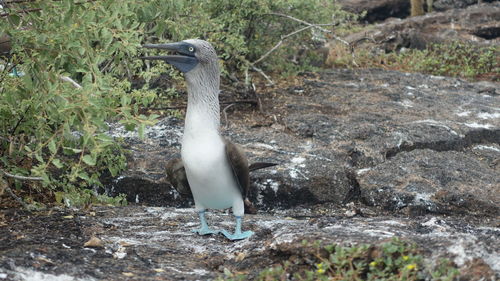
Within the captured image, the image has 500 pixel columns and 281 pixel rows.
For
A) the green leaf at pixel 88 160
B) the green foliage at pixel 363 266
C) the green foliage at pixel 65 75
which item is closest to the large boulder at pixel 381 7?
the green foliage at pixel 65 75

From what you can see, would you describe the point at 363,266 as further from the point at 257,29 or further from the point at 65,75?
the point at 257,29

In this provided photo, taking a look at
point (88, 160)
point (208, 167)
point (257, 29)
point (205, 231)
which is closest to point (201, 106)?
point (208, 167)

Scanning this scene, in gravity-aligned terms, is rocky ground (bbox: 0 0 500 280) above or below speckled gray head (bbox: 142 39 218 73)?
below

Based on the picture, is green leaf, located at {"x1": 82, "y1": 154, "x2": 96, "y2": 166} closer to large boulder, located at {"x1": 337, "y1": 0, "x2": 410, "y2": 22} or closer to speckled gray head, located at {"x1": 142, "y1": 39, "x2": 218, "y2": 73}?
speckled gray head, located at {"x1": 142, "y1": 39, "x2": 218, "y2": 73}

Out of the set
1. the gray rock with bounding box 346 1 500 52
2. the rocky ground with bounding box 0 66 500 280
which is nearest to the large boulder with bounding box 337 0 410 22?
the gray rock with bounding box 346 1 500 52

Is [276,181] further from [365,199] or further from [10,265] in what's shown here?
[10,265]

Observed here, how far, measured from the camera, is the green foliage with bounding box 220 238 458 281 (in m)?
3.16

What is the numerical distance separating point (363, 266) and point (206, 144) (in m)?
1.24

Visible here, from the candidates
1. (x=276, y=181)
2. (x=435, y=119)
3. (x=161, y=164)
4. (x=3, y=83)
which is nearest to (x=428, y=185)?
(x=276, y=181)

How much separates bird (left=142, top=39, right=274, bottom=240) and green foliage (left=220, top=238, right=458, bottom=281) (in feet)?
2.70

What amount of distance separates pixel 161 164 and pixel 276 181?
0.95 m

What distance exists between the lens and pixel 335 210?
5.61 metres

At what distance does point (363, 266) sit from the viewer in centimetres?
327

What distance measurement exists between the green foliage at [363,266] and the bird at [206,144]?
0.82 meters
